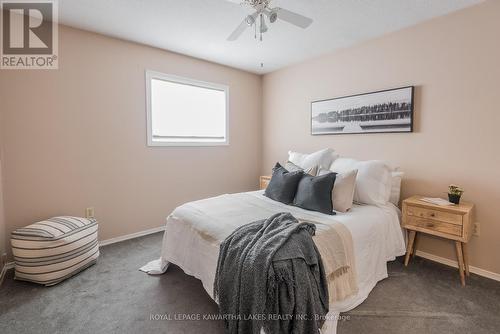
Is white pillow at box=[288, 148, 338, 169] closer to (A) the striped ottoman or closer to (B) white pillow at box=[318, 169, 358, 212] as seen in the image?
(B) white pillow at box=[318, 169, 358, 212]

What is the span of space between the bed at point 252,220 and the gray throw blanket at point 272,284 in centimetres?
22

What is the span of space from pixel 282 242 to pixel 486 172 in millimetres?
2132

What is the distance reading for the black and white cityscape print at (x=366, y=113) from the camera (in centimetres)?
273

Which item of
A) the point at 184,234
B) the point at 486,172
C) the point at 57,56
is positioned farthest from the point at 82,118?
the point at 486,172

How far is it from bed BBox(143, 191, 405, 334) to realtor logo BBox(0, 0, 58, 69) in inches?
84.1

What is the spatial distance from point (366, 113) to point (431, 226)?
1.45 m

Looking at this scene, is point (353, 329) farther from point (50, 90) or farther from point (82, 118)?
point (50, 90)

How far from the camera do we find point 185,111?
Answer: 3699mm

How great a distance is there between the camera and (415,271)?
2.39 metres

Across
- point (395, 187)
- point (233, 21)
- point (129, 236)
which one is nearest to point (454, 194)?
point (395, 187)

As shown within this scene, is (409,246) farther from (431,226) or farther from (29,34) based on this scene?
(29,34)

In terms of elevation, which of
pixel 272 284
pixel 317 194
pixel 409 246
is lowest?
pixel 409 246

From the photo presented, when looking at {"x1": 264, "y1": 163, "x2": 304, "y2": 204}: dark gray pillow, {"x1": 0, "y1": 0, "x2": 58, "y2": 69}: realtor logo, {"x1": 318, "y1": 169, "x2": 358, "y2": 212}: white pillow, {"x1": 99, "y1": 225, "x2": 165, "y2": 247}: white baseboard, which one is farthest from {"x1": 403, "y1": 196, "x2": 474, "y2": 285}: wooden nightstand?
{"x1": 0, "y1": 0, "x2": 58, "y2": 69}: realtor logo

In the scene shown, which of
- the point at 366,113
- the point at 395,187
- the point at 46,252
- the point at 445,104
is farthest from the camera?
the point at 366,113
